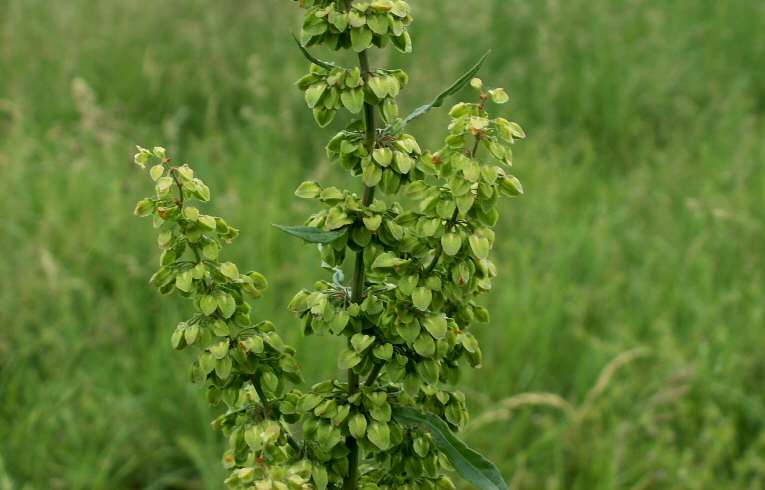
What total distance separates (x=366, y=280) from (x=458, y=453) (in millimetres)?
245

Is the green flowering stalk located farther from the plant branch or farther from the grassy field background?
the grassy field background

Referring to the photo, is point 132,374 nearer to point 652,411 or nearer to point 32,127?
point 652,411

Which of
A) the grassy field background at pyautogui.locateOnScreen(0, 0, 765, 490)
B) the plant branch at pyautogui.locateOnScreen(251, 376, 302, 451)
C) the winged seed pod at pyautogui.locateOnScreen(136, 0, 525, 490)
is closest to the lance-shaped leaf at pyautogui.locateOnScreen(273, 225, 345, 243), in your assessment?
the winged seed pod at pyautogui.locateOnScreen(136, 0, 525, 490)

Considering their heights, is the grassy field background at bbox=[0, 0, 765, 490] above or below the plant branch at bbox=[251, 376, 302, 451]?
above

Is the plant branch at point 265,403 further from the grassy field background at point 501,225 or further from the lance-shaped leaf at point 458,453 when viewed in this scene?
the grassy field background at point 501,225

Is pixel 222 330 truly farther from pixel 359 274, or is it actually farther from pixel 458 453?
pixel 458 453

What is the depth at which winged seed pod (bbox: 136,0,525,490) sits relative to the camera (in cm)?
110

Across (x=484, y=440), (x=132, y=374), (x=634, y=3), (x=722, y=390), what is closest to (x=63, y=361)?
(x=132, y=374)

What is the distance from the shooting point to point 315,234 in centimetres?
115

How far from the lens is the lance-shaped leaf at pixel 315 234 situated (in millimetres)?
1135

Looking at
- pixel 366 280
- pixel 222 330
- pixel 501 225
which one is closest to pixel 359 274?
pixel 366 280

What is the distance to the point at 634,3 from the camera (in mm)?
5234

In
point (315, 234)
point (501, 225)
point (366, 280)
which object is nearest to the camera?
point (315, 234)

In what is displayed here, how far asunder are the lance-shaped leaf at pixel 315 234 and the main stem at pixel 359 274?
4cm
